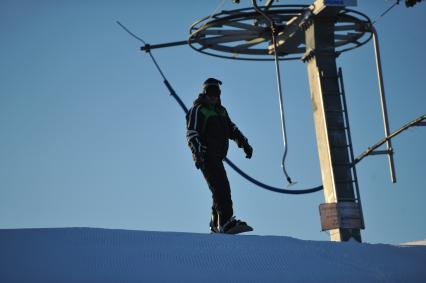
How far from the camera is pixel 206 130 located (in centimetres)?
881

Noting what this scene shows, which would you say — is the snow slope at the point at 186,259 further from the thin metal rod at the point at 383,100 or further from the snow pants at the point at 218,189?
the thin metal rod at the point at 383,100

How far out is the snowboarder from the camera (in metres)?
8.60

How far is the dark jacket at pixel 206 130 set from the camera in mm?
8695

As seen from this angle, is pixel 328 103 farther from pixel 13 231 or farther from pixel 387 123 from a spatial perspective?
pixel 13 231

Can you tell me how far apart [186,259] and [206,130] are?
283cm

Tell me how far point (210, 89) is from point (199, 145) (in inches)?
23.4

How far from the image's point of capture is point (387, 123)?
1525 cm

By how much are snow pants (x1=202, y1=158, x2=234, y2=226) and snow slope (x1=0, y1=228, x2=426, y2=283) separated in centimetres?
140

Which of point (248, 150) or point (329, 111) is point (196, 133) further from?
point (329, 111)

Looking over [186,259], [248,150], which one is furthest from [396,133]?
[186,259]

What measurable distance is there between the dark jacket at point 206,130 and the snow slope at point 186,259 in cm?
176

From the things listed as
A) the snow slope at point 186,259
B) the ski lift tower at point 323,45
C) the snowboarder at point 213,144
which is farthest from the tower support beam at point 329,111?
the snow slope at point 186,259

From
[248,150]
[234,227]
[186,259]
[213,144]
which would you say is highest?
[248,150]

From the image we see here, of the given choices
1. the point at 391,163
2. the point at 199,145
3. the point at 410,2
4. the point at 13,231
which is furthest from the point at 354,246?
the point at 391,163
